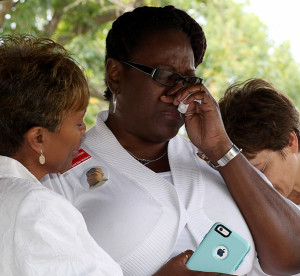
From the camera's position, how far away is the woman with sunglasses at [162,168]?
215 cm

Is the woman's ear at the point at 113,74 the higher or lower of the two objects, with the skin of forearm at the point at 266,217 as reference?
higher

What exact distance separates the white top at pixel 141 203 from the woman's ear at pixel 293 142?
1.68ft

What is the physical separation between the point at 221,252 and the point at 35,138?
0.75 meters

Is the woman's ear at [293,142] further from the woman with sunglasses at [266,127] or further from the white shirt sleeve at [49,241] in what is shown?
the white shirt sleeve at [49,241]

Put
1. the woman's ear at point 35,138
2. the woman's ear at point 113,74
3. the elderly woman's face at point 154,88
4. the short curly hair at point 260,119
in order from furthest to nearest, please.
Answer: the short curly hair at point 260,119 < the woman's ear at point 113,74 < the elderly woman's face at point 154,88 < the woman's ear at point 35,138

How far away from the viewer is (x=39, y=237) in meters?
1.41

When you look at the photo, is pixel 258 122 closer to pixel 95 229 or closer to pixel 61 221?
pixel 95 229

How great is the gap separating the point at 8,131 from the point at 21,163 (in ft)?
0.35

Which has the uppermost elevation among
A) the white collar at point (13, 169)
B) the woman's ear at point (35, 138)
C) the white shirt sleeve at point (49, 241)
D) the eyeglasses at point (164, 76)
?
the eyeglasses at point (164, 76)

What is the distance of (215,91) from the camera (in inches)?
286

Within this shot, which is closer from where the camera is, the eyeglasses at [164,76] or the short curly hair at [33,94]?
the short curly hair at [33,94]

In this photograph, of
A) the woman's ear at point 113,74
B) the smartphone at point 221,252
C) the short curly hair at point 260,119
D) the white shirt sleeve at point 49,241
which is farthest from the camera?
the short curly hair at point 260,119

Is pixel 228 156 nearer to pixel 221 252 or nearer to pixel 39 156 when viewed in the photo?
pixel 221 252

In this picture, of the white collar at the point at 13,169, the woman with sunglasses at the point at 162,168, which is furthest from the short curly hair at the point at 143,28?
the white collar at the point at 13,169
